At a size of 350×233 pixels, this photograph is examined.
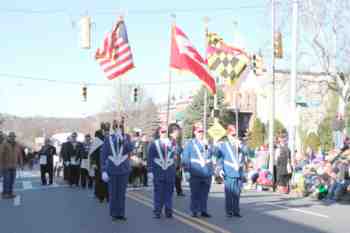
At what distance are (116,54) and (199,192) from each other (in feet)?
32.1

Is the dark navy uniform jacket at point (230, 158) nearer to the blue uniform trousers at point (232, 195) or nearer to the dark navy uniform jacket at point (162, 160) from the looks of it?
the blue uniform trousers at point (232, 195)

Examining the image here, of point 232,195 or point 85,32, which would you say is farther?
point 85,32

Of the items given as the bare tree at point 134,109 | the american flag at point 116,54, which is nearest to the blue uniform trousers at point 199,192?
the american flag at point 116,54

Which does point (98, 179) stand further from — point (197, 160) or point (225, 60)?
point (225, 60)

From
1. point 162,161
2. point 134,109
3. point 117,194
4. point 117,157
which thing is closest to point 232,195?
point 162,161

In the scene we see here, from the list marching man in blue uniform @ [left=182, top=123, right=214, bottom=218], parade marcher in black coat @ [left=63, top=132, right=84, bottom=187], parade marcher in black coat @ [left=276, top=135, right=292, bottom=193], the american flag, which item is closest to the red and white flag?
the american flag

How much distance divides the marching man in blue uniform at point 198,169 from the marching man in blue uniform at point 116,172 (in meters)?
1.26

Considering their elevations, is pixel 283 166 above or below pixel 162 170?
below

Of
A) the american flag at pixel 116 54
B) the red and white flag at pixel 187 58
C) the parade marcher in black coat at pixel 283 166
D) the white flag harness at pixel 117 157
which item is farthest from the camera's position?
the american flag at pixel 116 54

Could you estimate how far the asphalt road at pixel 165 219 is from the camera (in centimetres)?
1084

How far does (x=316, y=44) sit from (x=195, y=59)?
15.6 metres

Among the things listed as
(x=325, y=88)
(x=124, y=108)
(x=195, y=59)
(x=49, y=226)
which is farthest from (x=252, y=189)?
(x=124, y=108)

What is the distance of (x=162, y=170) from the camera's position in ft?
40.3

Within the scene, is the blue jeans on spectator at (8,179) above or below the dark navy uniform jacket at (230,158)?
below
